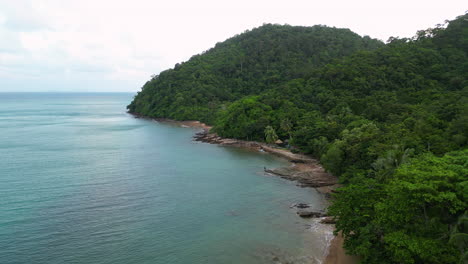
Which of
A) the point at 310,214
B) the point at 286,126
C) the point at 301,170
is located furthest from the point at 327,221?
the point at 286,126

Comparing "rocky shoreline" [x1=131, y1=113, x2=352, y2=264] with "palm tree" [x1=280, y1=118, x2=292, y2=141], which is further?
"palm tree" [x1=280, y1=118, x2=292, y2=141]

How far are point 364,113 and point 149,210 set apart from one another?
1927 inches

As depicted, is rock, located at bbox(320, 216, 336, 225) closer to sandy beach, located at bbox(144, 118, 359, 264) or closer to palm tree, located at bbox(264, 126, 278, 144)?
sandy beach, located at bbox(144, 118, 359, 264)

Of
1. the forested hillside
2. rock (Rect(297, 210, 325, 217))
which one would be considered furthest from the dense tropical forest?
rock (Rect(297, 210, 325, 217))

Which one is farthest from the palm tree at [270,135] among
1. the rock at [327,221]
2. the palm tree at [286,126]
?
the rock at [327,221]

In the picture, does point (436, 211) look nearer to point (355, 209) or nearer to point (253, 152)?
point (355, 209)

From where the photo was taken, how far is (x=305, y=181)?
43.4 meters

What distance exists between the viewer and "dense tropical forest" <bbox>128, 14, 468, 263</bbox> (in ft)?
62.8

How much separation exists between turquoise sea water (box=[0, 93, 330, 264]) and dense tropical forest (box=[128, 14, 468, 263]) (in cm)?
699

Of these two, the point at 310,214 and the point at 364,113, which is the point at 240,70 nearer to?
the point at 364,113

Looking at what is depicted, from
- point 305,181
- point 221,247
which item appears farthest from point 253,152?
point 221,247

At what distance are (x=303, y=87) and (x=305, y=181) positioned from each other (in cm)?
4603

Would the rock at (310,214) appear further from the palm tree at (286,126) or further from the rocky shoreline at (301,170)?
the palm tree at (286,126)

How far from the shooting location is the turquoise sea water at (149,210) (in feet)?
83.4
